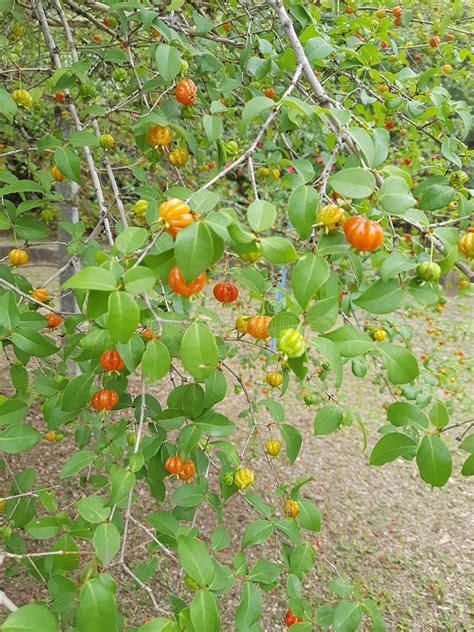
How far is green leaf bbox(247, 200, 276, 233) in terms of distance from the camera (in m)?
0.76

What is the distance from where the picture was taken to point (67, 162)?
1478 millimetres

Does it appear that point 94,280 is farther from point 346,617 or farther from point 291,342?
point 346,617

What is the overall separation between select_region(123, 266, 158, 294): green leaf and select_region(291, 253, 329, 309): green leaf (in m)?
0.23

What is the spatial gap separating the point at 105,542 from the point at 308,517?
0.69 m

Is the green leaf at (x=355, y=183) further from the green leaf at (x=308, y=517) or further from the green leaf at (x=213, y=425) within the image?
the green leaf at (x=308, y=517)

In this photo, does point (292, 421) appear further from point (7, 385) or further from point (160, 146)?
point (160, 146)

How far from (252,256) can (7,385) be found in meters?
2.94

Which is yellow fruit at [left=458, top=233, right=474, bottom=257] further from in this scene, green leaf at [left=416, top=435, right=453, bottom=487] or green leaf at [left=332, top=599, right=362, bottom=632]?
green leaf at [left=332, top=599, right=362, bottom=632]

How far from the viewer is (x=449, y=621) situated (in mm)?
2682

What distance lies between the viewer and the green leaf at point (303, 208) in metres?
0.87

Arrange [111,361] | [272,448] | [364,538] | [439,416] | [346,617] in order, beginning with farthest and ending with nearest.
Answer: [364,538] → [272,448] → [346,617] → [111,361] → [439,416]

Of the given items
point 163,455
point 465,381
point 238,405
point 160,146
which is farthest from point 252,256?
point 465,381

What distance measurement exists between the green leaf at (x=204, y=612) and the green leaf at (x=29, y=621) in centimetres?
22

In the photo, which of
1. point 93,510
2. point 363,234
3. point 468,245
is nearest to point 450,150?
point 468,245
